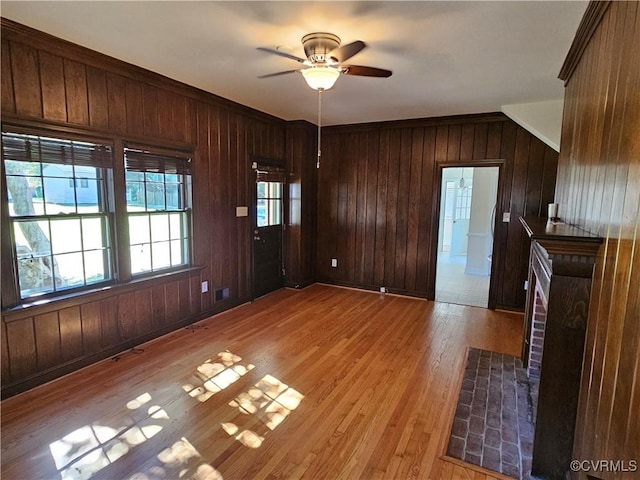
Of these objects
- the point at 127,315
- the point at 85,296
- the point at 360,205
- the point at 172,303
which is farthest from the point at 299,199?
the point at 85,296

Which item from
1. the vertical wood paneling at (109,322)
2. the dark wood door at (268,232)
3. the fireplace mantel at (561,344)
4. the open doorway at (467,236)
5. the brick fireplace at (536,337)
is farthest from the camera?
the open doorway at (467,236)

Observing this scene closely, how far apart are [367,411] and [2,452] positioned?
223cm

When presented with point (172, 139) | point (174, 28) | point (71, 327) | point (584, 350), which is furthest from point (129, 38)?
point (584, 350)

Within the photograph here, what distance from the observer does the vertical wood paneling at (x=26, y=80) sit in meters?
2.43

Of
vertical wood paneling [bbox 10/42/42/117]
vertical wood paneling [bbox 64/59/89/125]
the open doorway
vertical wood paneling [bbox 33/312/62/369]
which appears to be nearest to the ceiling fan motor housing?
vertical wood paneling [bbox 64/59/89/125]

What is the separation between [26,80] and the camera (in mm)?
2488

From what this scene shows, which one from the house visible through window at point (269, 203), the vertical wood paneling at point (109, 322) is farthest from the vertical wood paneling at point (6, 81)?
the house visible through window at point (269, 203)

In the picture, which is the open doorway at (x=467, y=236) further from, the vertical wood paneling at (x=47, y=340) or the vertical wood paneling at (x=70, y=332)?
the vertical wood paneling at (x=47, y=340)

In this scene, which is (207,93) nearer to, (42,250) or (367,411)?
(42,250)

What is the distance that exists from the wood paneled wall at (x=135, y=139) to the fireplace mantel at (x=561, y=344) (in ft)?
11.0

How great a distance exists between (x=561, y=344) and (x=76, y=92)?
378cm

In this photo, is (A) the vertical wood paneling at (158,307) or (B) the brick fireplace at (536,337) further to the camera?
(A) the vertical wood paneling at (158,307)

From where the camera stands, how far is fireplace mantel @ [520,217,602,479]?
172 centimetres

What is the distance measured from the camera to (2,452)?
2.02m
